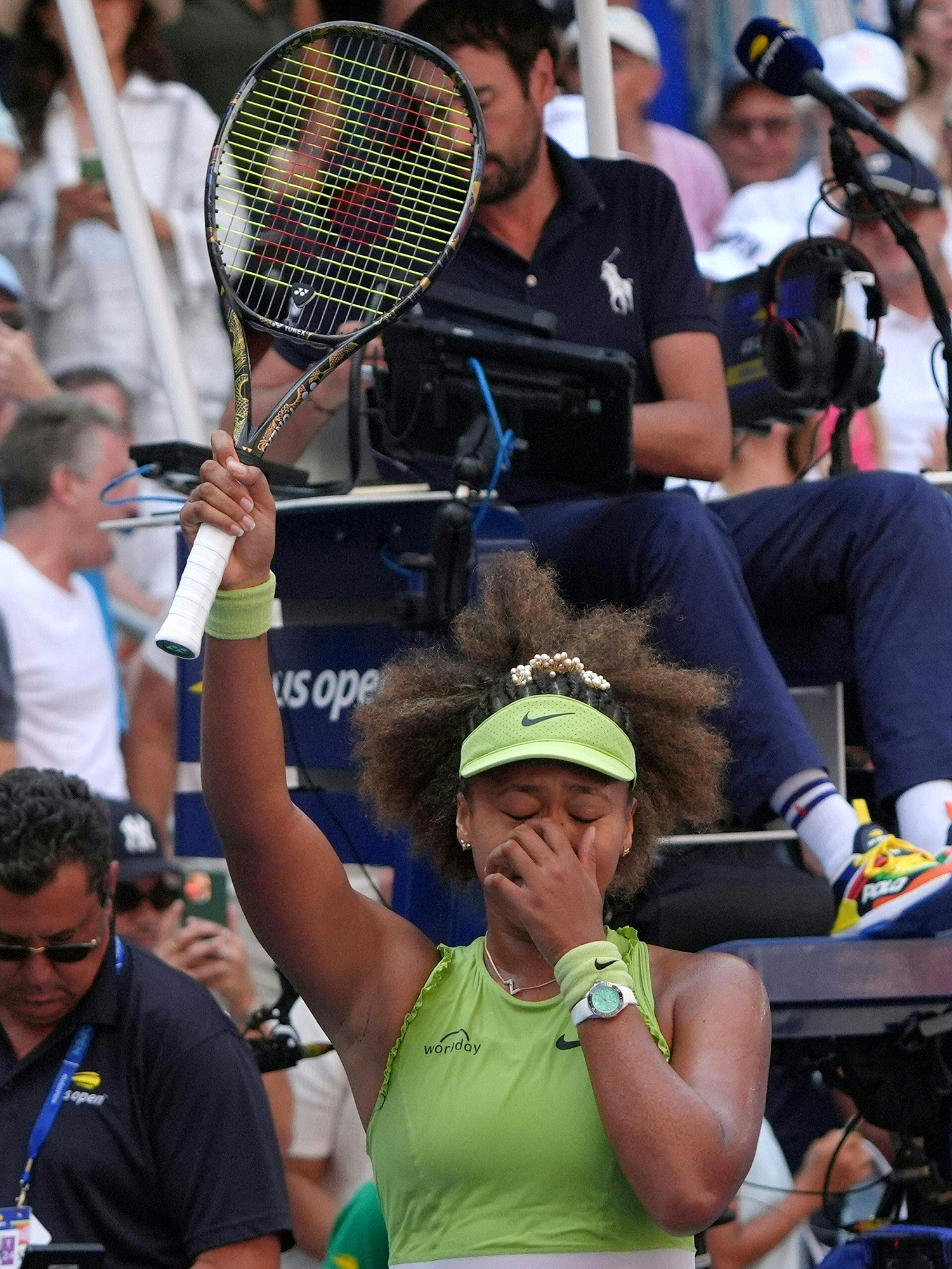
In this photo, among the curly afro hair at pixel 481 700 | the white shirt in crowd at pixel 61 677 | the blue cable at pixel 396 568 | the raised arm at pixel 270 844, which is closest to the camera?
the raised arm at pixel 270 844

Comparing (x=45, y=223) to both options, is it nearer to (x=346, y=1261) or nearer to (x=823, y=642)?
(x=823, y=642)

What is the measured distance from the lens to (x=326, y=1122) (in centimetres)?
436

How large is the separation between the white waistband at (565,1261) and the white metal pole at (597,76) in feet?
9.15

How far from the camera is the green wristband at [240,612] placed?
2.23 m

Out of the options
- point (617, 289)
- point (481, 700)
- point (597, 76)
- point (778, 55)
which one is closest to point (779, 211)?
point (597, 76)

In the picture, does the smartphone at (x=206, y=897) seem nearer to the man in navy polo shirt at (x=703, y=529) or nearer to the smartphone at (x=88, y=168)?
the man in navy polo shirt at (x=703, y=529)

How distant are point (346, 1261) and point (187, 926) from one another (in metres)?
1.74

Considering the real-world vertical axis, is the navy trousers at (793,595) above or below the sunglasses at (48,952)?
above

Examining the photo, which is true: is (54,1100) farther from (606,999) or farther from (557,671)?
(606,999)

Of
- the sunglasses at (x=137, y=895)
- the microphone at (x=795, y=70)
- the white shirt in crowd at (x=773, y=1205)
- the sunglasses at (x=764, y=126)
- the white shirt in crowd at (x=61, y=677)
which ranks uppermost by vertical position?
the microphone at (x=795, y=70)

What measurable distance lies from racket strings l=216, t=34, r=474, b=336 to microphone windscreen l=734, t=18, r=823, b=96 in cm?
84

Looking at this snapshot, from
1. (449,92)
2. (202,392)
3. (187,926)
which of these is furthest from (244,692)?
(202,392)

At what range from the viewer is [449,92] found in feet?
9.90

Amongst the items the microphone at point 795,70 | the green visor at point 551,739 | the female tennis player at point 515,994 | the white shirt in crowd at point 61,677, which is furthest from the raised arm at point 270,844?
the white shirt in crowd at point 61,677
